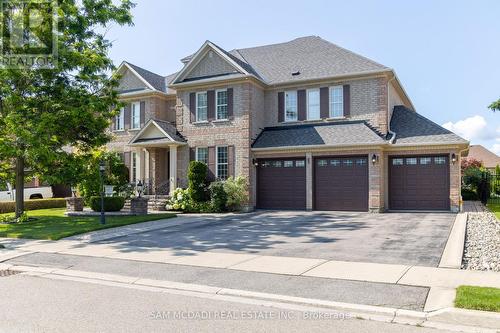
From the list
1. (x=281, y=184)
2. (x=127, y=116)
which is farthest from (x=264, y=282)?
(x=127, y=116)

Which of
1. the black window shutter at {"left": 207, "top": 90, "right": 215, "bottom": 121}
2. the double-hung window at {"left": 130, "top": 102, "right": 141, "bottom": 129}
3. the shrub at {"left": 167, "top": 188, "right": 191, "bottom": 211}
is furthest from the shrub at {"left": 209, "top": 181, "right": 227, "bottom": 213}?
the double-hung window at {"left": 130, "top": 102, "right": 141, "bottom": 129}

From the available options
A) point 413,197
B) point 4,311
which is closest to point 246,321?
point 4,311

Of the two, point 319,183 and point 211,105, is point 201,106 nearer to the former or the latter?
point 211,105

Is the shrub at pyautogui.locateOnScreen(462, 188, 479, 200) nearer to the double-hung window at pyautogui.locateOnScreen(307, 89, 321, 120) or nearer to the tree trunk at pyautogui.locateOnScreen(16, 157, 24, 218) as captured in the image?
the double-hung window at pyautogui.locateOnScreen(307, 89, 321, 120)

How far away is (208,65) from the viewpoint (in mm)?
24391

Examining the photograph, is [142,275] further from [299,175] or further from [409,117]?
[409,117]

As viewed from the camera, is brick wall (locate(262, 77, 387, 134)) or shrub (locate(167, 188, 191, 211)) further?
shrub (locate(167, 188, 191, 211))

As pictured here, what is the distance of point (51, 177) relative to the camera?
17484mm

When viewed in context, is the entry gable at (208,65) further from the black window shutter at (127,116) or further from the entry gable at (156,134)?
the black window shutter at (127,116)

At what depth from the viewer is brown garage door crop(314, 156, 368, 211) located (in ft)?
69.8

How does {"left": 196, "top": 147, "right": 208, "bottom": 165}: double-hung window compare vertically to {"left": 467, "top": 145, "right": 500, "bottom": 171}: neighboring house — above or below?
below

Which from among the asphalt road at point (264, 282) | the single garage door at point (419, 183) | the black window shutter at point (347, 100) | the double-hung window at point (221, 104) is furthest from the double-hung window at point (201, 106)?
the asphalt road at point (264, 282)

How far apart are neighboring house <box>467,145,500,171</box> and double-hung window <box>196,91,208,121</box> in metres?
51.5

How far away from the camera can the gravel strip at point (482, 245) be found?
8.84 metres
